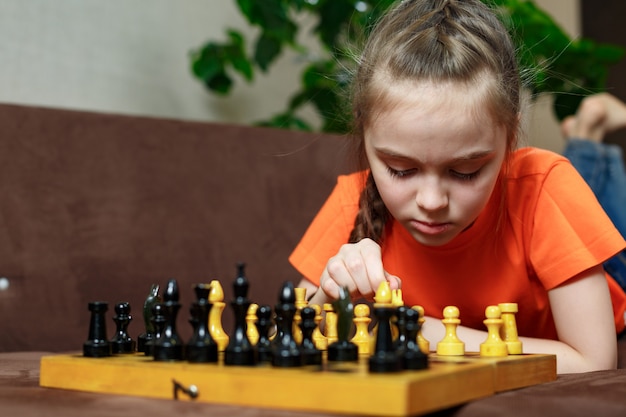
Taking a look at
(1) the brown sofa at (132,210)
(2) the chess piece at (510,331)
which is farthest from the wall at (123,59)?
(2) the chess piece at (510,331)

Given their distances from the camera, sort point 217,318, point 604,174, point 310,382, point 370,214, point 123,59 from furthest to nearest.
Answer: point 123,59 → point 604,174 → point 370,214 → point 217,318 → point 310,382

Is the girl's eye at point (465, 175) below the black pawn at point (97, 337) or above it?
above

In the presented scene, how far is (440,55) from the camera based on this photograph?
117 cm

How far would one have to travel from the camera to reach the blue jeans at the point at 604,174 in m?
2.05

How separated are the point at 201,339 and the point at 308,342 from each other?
0.11m

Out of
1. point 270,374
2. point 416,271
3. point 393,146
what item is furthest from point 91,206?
point 270,374

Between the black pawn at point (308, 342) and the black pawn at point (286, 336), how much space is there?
1cm

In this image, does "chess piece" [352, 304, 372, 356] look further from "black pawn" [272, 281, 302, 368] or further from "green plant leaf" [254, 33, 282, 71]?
"green plant leaf" [254, 33, 282, 71]

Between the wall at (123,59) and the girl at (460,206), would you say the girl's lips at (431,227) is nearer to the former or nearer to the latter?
the girl at (460,206)

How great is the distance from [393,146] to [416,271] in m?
0.43

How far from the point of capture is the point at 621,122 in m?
2.33

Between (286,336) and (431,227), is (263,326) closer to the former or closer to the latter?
(286,336)

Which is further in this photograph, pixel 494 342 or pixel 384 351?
pixel 494 342

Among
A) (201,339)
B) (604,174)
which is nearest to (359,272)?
(201,339)
